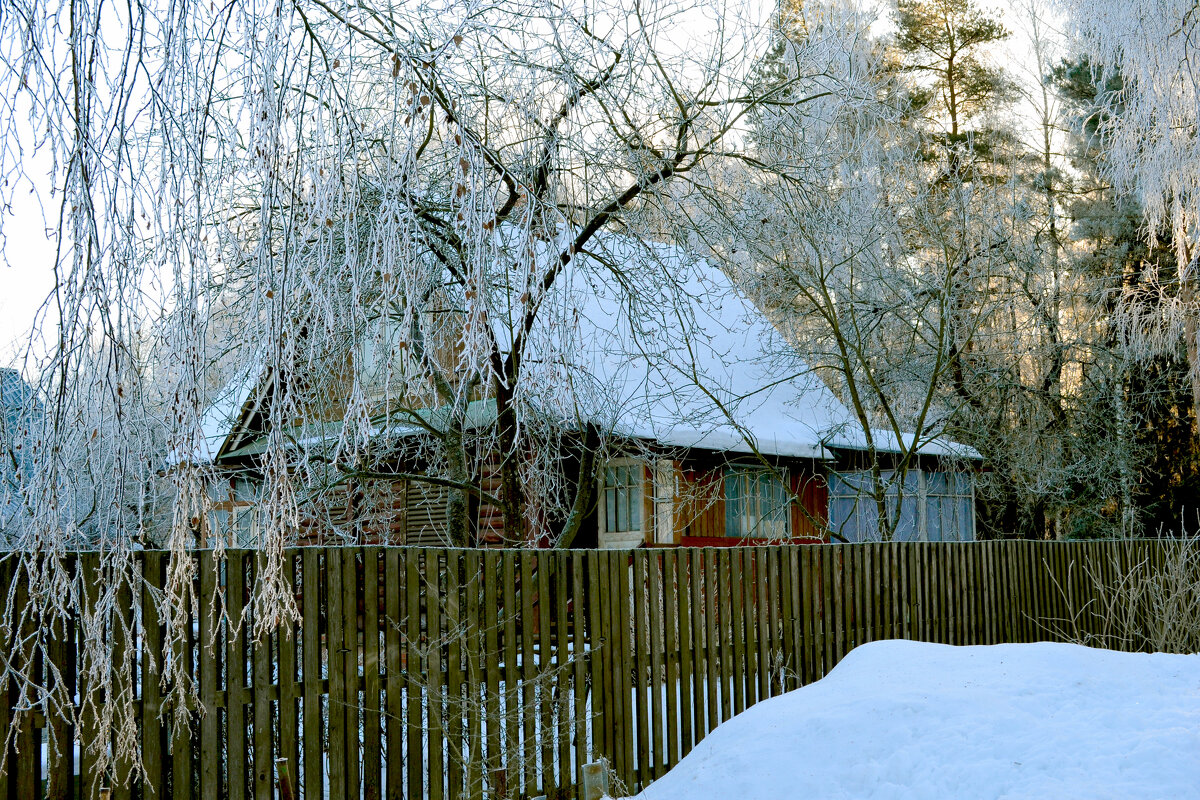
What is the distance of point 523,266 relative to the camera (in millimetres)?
3354

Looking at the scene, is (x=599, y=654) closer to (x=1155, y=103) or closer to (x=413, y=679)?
(x=413, y=679)

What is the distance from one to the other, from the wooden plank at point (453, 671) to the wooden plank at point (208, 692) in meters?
1.17

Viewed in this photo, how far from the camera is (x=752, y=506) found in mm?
13555

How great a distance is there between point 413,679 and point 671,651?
1925 mm

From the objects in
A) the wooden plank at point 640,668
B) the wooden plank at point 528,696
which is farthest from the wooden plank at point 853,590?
the wooden plank at point 528,696

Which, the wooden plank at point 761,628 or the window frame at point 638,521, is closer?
the wooden plank at point 761,628

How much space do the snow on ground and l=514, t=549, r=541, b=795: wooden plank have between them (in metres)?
0.69

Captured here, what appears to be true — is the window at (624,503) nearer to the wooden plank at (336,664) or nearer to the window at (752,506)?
the window at (752,506)

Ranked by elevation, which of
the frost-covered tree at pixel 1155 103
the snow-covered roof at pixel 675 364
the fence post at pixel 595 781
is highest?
the frost-covered tree at pixel 1155 103

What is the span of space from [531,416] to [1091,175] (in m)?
17.1

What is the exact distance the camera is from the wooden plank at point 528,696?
17.7 feet

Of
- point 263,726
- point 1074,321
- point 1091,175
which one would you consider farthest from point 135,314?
point 1091,175

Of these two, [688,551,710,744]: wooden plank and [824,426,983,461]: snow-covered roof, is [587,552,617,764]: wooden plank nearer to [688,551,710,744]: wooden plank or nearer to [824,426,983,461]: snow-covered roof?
[688,551,710,744]: wooden plank

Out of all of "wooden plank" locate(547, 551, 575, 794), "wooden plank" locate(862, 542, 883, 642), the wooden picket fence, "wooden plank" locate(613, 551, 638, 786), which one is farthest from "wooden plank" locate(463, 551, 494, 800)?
"wooden plank" locate(862, 542, 883, 642)
